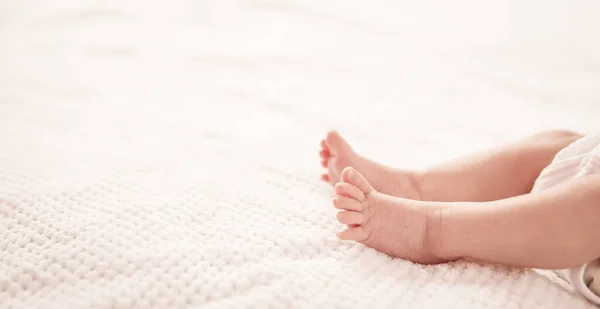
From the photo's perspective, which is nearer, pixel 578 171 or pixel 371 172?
pixel 578 171

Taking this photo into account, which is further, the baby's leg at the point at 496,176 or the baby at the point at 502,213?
the baby's leg at the point at 496,176

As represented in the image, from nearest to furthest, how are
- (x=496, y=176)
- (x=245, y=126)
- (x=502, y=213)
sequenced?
(x=502, y=213) < (x=496, y=176) < (x=245, y=126)

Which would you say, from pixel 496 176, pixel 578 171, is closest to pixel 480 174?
pixel 496 176

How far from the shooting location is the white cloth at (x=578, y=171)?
67 centimetres

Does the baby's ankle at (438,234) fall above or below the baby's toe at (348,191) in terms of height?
below

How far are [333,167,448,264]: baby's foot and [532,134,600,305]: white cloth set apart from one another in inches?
6.0

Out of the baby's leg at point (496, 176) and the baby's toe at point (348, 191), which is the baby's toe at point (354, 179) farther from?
the baby's leg at point (496, 176)

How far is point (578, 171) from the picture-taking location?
2.44 ft

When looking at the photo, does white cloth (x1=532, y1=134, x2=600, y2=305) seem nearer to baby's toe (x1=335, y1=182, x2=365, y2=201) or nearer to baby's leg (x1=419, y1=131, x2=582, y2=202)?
baby's leg (x1=419, y1=131, x2=582, y2=202)

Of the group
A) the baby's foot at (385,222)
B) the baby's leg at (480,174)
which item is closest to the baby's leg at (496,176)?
the baby's leg at (480,174)

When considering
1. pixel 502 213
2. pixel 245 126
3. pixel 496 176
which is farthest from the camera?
pixel 245 126

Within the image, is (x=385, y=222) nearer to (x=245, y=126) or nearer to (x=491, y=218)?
(x=491, y=218)

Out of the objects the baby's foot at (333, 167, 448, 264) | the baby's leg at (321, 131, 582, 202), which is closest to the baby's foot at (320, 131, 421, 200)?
the baby's leg at (321, 131, 582, 202)

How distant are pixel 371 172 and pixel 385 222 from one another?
6.3 inches
